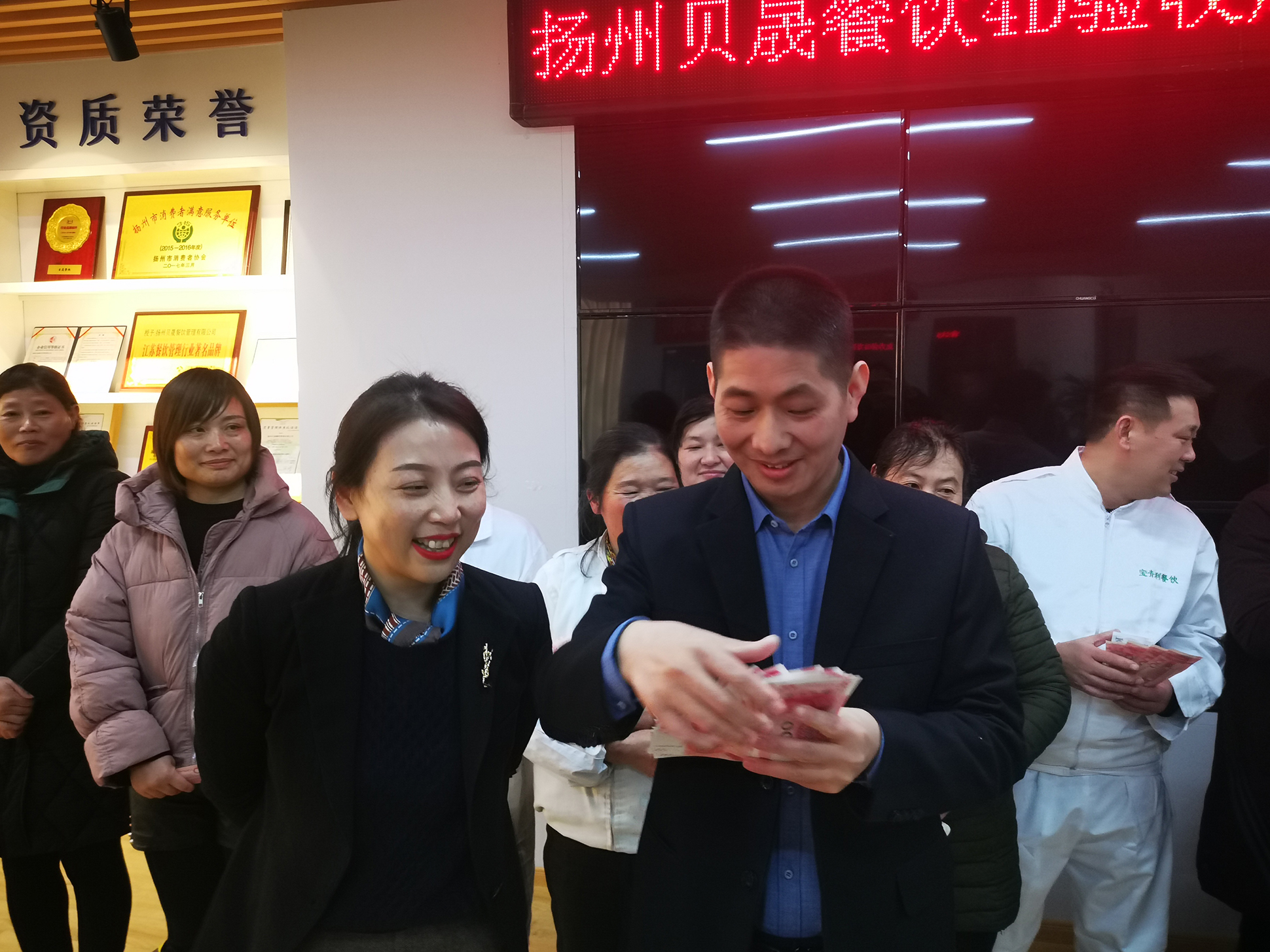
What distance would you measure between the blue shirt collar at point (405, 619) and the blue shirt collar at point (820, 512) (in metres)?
0.53

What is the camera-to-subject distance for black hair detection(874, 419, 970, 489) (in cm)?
230

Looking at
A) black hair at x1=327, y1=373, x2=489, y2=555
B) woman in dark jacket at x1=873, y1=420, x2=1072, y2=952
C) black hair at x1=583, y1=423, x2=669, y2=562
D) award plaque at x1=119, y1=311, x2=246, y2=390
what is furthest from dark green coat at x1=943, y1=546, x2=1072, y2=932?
award plaque at x1=119, y1=311, x2=246, y2=390

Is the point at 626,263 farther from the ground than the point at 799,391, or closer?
farther from the ground

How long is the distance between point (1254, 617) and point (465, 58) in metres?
3.03

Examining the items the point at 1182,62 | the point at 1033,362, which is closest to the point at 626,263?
the point at 1033,362

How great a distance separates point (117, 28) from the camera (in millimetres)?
3119

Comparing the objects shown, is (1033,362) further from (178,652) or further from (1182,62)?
(178,652)

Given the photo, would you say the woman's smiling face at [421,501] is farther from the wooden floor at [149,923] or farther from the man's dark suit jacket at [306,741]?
the wooden floor at [149,923]

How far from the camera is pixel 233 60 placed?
13.0 feet

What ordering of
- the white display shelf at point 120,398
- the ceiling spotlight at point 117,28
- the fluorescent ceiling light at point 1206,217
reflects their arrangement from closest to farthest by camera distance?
the fluorescent ceiling light at point 1206,217 < the ceiling spotlight at point 117,28 < the white display shelf at point 120,398

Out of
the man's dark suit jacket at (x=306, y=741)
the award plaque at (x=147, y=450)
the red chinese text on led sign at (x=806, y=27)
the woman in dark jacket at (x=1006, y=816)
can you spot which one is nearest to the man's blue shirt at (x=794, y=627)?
the man's dark suit jacket at (x=306, y=741)

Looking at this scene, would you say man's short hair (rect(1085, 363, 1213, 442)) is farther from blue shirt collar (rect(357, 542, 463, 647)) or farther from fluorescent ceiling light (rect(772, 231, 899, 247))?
blue shirt collar (rect(357, 542, 463, 647))

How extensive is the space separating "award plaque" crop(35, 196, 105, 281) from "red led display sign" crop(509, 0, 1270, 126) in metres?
2.42

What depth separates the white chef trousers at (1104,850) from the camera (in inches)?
93.5
